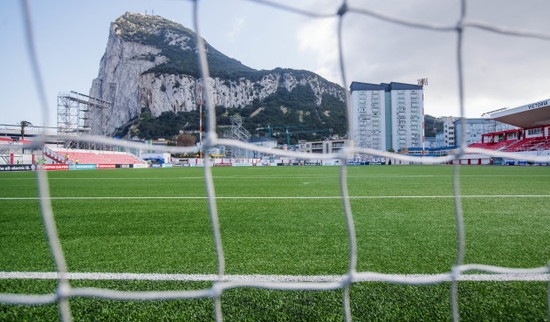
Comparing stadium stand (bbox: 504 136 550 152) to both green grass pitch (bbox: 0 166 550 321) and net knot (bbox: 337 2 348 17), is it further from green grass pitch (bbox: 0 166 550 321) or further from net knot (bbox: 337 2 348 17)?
net knot (bbox: 337 2 348 17)

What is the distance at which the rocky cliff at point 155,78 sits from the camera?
61.7 ft

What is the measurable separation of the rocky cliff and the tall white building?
8.27 meters

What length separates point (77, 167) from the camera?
17.4 m

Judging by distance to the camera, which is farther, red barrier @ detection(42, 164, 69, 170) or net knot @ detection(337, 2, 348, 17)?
red barrier @ detection(42, 164, 69, 170)

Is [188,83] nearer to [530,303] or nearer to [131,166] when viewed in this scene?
[131,166]

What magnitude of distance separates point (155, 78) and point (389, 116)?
27.4 meters

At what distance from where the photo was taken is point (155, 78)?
26922 mm

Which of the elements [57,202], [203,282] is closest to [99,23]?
[203,282]

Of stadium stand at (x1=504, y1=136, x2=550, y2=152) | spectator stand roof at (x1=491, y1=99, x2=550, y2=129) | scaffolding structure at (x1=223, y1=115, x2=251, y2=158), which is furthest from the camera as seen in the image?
stadium stand at (x1=504, y1=136, x2=550, y2=152)

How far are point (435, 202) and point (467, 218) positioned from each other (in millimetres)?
834

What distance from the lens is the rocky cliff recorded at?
18797mm

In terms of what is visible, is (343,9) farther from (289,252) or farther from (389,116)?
(389,116)

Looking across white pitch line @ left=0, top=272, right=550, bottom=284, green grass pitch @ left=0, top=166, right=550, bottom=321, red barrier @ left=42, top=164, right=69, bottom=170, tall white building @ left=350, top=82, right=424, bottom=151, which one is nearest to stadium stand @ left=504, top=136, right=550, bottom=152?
tall white building @ left=350, top=82, right=424, bottom=151

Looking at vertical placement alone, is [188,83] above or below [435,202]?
above
